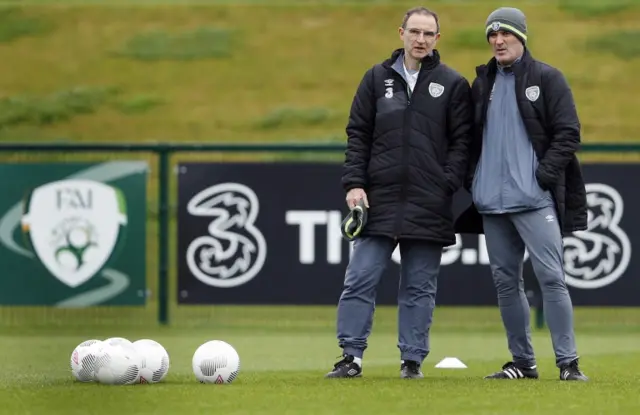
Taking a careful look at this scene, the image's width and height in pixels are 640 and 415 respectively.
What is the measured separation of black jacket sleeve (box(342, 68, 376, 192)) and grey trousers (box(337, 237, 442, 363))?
36 cm

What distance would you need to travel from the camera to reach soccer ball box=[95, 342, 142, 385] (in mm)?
8695

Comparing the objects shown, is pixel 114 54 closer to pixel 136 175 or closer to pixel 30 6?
pixel 30 6

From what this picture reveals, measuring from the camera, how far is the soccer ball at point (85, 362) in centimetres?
880

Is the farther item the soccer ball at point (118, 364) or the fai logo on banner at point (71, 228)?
the fai logo on banner at point (71, 228)

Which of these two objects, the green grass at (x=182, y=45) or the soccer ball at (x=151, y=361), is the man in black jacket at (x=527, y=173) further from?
the green grass at (x=182, y=45)

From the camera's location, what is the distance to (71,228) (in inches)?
555

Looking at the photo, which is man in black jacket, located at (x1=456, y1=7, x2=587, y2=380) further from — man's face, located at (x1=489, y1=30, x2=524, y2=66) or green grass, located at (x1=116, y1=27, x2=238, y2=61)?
green grass, located at (x1=116, y1=27, x2=238, y2=61)

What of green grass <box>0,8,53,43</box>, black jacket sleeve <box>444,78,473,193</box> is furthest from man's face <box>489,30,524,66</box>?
green grass <box>0,8,53,43</box>

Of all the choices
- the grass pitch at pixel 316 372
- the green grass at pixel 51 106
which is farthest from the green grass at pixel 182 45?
the grass pitch at pixel 316 372

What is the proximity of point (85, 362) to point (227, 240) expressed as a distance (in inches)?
211

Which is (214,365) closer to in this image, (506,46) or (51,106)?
(506,46)

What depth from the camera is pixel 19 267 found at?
14172mm

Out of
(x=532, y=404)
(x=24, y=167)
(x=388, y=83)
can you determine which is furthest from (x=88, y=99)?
(x=532, y=404)

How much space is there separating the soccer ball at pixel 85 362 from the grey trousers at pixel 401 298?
1.38 meters
